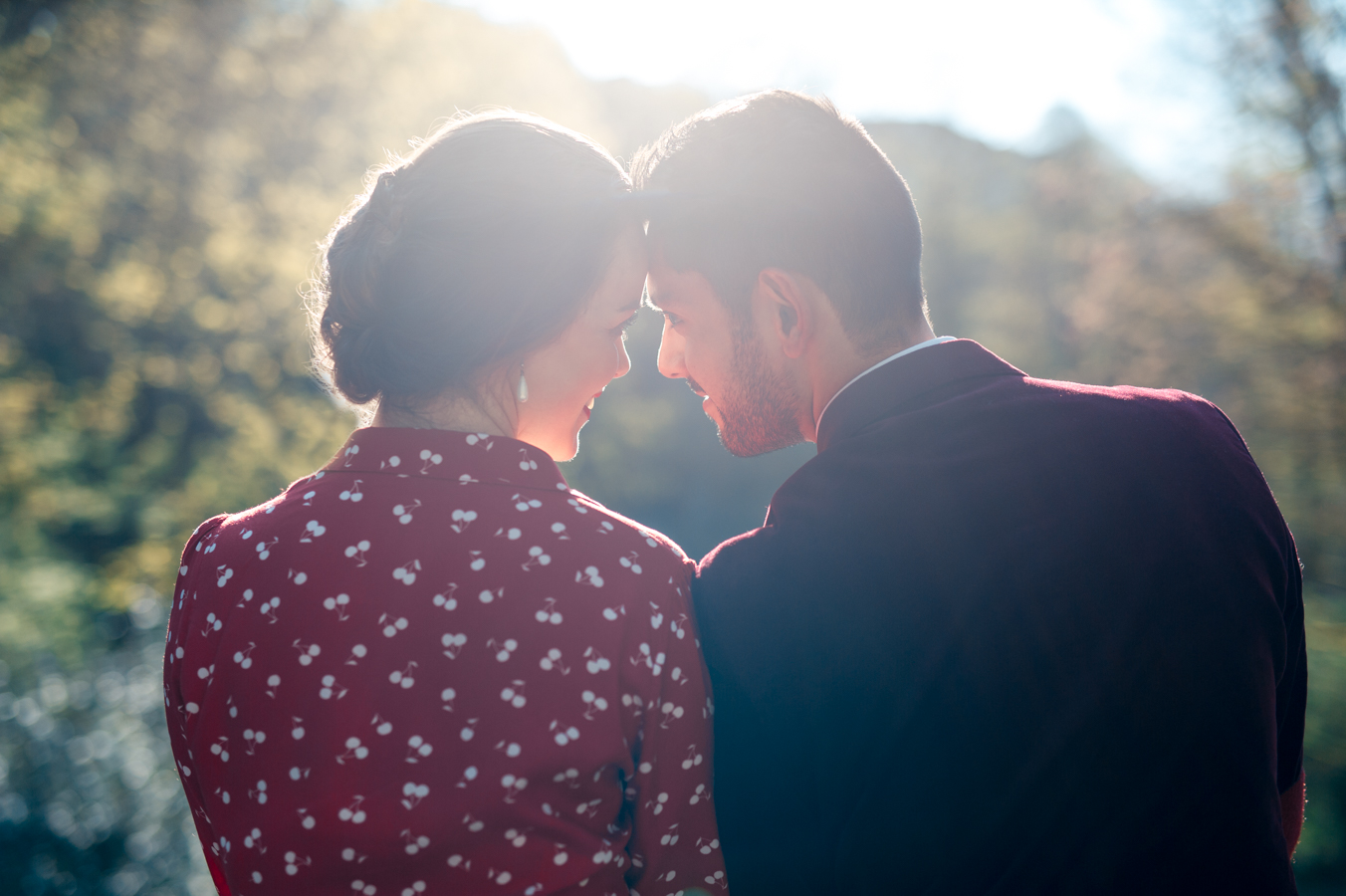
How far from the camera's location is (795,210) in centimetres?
173

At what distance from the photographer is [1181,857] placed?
46.1 inches

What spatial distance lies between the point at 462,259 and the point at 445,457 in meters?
0.36

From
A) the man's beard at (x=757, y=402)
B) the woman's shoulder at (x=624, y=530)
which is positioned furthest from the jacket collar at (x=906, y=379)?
the woman's shoulder at (x=624, y=530)

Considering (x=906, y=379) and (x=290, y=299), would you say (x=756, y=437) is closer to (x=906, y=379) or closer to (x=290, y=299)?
(x=906, y=379)

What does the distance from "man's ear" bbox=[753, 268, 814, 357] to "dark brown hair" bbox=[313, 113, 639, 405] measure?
18.4 inches

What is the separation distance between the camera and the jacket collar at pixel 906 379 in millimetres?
1452

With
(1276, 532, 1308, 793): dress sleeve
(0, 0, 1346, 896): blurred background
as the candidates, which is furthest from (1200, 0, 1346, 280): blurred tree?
(1276, 532, 1308, 793): dress sleeve

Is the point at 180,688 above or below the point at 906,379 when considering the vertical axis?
below

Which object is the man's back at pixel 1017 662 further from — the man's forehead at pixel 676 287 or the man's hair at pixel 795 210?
the man's forehead at pixel 676 287

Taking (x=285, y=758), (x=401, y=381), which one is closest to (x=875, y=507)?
(x=401, y=381)

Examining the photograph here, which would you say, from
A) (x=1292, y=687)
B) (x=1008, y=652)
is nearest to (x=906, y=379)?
(x=1008, y=652)

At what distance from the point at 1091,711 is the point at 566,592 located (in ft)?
2.65

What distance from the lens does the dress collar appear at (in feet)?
4.21

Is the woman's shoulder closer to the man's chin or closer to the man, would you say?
the man
